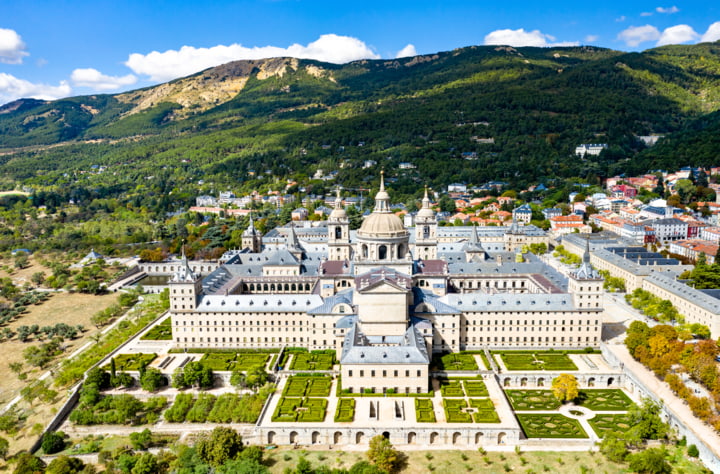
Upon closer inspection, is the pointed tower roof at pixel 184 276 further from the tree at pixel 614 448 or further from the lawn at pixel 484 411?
the tree at pixel 614 448

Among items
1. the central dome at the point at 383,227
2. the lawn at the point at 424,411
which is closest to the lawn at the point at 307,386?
the lawn at the point at 424,411

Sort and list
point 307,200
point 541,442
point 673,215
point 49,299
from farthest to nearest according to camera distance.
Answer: point 307,200
point 673,215
point 49,299
point 541,442

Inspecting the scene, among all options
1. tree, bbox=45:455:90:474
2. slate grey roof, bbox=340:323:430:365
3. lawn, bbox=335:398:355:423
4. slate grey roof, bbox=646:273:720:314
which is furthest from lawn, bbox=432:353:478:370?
tree, bbox=45:455:90:474

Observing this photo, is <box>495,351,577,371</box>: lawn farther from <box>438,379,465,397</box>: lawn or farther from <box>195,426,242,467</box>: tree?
<box>195,426,242,467</box>: tree

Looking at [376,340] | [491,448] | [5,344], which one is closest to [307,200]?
[5,344]

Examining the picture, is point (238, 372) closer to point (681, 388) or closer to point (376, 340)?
point (376, 340)

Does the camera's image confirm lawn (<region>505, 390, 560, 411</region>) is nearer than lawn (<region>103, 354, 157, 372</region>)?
Yes

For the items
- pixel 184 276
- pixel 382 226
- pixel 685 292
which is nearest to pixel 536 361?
pixel 382 226
